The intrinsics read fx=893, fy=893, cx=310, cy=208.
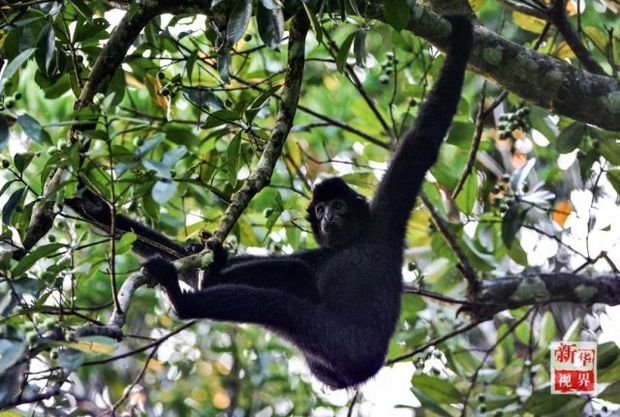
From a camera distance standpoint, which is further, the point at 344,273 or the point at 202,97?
the point at 344,273

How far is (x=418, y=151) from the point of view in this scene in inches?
295

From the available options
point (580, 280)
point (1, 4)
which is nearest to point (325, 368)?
point (580, 280)

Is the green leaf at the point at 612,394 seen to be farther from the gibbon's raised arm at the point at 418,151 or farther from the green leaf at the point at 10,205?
the green leaf at the point at 10,205

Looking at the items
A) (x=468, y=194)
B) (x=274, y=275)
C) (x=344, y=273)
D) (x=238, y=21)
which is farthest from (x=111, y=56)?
(x=468, y=194)

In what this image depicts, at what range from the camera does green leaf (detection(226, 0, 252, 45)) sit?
5.57 m

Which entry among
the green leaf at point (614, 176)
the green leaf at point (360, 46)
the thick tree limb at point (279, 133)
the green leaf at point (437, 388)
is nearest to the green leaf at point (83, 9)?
the thick tree limb at point (279, 133)

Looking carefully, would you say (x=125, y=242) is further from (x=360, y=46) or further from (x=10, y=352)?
(x=360, y=46)

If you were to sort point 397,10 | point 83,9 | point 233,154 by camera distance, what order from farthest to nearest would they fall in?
1. point 233,154
2. point 83,9
3. point 397,10

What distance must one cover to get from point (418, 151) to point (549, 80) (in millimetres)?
1196

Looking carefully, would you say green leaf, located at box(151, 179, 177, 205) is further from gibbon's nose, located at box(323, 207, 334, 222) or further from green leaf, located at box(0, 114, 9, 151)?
gibbon's nose, located at box(323, 207, 334, 222)

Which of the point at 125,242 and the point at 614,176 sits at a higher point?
the point at 125,242

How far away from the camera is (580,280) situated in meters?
8.13

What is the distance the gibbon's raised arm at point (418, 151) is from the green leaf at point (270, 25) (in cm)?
198

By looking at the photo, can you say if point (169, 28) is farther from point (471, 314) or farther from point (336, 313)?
point (471, 314)
